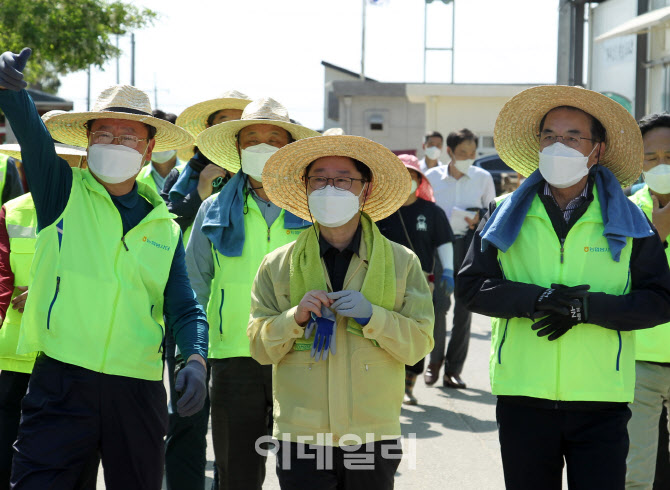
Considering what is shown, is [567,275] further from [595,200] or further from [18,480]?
[18,480]

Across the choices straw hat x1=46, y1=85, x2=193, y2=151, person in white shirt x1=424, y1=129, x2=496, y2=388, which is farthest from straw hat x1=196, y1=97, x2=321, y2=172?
person in white shirt x1=424, y1=129, x2=496, y2=388

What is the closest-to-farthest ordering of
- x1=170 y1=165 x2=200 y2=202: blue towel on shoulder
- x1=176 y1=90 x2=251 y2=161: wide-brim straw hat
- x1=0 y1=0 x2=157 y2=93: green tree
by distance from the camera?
x1=170 y1=165 x2=200 y2=202: blue towel on shoulder
x1=176 y1=90 x2=251 y2=161: wide-brim straw hat
x1=0 y1=0 x2=157 y2=93: green tree

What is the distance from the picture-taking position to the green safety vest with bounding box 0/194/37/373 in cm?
512

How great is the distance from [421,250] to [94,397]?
4.70 meters

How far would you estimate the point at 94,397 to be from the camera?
12.7 ft

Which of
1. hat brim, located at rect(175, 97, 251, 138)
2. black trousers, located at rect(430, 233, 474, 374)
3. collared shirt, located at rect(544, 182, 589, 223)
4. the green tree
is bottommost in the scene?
black trousers, located at rect(430, 233, 474, 374)

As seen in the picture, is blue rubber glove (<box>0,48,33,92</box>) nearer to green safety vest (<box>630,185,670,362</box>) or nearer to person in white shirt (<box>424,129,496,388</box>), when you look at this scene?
green safety vest (<box>630,185,670,362</box>)

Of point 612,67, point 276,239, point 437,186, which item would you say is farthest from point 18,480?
point 612,67

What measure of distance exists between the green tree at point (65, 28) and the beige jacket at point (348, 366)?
74.7 ft

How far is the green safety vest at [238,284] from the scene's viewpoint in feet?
16.3

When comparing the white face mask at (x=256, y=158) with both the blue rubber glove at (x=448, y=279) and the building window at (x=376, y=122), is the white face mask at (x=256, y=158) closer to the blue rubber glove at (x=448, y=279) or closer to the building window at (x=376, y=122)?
the blue rubber glove at (x=448, y=279)

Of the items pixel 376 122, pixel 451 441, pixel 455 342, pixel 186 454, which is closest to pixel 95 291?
pixel 186 454

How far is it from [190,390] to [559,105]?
2.01 meters

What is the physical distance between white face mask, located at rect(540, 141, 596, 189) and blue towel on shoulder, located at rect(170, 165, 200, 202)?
8.48 feet
